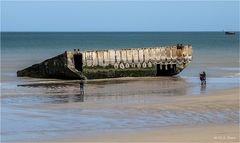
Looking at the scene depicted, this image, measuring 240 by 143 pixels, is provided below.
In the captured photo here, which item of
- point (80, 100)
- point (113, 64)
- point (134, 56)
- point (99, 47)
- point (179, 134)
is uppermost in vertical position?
point (99, 47)

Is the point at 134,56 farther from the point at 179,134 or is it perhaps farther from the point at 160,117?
the point at 179,134

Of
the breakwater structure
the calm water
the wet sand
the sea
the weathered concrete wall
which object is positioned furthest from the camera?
the calm water

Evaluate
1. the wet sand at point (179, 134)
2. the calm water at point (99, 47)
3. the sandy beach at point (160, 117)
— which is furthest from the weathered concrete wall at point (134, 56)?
the wet sand at point (179, 134)

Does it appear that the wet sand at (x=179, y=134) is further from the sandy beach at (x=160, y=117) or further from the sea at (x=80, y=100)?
the sea at (x=80, y=100)

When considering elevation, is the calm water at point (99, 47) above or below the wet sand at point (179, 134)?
above

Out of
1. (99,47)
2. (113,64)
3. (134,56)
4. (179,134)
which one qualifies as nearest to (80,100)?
(179,134)

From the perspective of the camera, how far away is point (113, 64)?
35.4 metres

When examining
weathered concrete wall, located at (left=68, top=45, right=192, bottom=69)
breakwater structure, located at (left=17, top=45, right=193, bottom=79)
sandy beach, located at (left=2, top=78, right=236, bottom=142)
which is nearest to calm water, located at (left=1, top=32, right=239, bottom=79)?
breakwater structure, located at (left=17, top=45, right=193, bottom=79)

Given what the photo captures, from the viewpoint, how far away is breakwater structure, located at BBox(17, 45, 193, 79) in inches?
1345

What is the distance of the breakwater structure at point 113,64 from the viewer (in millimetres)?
34156

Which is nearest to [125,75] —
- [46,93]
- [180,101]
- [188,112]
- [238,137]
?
[46,93]

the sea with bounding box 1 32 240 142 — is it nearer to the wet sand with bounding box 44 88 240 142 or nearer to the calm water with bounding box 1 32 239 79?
the wet sand with bounding box 44 88 240 142

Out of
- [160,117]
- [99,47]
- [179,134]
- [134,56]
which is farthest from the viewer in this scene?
[99,47]

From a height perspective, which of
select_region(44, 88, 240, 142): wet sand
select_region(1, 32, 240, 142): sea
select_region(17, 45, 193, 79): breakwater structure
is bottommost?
select_region(44, 88, 240, 142): wet sand
